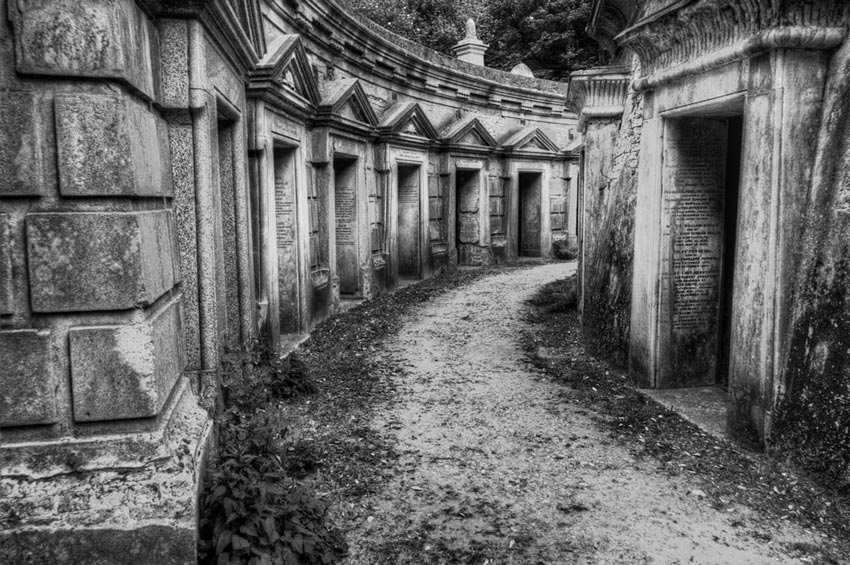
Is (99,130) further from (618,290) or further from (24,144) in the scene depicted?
(618,290)

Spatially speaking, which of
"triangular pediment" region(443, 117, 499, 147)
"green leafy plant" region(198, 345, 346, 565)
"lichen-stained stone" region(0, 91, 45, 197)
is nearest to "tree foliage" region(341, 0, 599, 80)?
"triangular pediment" region(443, 117, 499, 147)

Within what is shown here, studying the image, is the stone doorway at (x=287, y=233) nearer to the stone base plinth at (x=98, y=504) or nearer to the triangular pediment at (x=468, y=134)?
the stone base plinth at (x=98, y=504)

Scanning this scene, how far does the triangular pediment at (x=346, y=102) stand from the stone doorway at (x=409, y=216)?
9.35 ft

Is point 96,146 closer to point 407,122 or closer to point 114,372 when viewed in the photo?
point 114,372

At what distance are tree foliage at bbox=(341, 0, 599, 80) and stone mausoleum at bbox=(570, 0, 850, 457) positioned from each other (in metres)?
18.2

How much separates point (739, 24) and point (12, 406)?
4.90 metres

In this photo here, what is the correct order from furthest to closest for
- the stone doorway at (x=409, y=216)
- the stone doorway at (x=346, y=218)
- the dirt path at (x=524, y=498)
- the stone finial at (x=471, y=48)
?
1. the stone finial at (x=471, y=48)
2. the stone doorway at (x=409, y=216)
3. the stone doorway at (x=346, y=218)
4. the dirt path at (x=524, y=498)

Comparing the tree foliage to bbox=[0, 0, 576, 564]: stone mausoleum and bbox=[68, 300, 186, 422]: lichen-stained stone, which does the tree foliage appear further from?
bbox=[68, 300, 186, 422]: lichen-stained stone

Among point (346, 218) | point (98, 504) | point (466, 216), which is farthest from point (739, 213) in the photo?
point (466, 216)

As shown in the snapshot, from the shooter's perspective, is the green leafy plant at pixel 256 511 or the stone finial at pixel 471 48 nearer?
the green leafy plant at pixel 256 511

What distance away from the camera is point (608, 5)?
8094 millimetres

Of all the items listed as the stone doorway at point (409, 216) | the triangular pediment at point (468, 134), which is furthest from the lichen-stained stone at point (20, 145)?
the triangular pediment at point (468, 134)

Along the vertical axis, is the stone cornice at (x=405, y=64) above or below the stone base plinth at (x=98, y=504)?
above

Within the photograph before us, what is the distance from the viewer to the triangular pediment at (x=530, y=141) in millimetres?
17294
